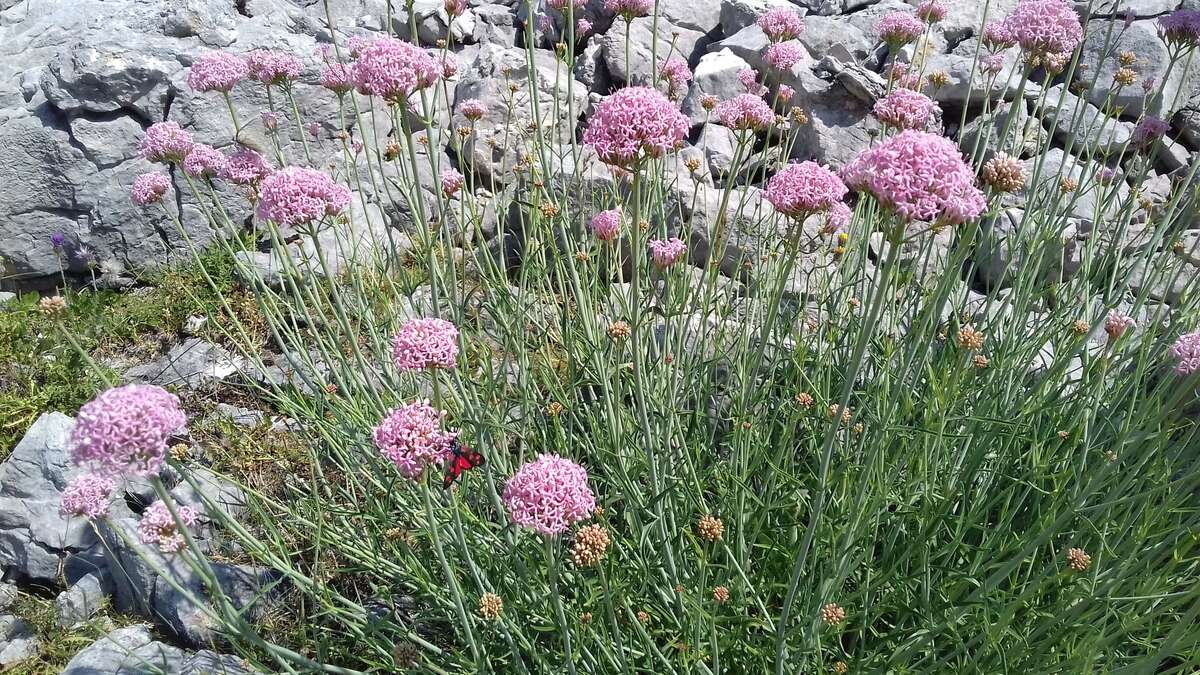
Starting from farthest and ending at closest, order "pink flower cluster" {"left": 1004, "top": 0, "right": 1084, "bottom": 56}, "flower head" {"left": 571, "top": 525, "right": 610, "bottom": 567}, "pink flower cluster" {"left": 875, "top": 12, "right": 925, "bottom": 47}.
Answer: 1. "pink flower cluster" {"left": 875, "top": 12, "right": 925, "bottom": 47}
2. "pink flower cluster" {"left": 1004, "top": 0, "right": 1084, "bottom": 56}
3. "flower head" {"left": 571, "top": 525, "right": 610, "bottom": 567}

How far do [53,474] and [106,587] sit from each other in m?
0.70

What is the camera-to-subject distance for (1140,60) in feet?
20.7

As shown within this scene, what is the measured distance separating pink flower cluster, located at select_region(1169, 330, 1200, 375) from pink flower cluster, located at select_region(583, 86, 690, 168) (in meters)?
1.66

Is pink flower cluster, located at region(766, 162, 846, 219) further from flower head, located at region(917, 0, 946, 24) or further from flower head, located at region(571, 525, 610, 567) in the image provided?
flower head, located at region(917, 0, 946, 24)

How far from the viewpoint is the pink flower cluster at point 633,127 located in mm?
2139

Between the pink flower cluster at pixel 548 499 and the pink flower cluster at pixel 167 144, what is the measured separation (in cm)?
215

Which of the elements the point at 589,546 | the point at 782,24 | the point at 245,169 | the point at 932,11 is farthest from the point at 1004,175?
the point at 245,169

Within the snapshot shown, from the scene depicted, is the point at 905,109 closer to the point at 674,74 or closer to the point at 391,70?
the point at 674,74

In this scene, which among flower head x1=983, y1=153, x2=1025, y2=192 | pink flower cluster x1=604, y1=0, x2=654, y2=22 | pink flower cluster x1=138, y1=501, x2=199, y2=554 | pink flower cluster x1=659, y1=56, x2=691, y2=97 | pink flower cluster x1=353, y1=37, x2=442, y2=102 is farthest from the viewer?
pink flower cluster x1=659, y1=56, x2=691, y2=97

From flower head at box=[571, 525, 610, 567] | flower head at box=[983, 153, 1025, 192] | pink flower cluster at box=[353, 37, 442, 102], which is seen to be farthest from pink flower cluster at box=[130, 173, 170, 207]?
flower head at box=[983, 153, 1025, 192]

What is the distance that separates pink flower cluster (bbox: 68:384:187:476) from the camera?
1781mm

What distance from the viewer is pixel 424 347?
2.14 m

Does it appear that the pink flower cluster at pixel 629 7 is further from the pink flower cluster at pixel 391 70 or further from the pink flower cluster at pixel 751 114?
the pink flower cluster at pixel 391 70

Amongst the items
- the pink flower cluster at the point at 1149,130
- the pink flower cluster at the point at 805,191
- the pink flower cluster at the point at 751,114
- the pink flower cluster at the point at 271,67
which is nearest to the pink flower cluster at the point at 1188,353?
the pink flower cluster at the point at 805,191
